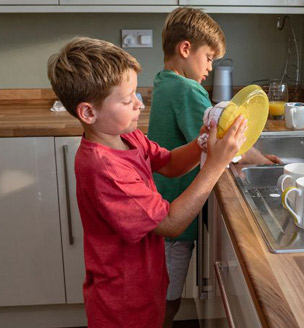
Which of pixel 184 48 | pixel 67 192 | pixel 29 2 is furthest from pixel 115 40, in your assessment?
pixel 184 48

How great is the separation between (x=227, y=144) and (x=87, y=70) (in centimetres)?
32

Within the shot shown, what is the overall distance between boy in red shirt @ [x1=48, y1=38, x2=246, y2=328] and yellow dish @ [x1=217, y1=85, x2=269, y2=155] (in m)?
0.02

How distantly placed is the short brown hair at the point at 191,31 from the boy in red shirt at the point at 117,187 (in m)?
0.44

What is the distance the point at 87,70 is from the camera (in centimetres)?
93

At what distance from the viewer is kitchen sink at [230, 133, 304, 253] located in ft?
2.86

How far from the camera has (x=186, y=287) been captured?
6.55 feet

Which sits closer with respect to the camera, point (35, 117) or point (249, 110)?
point (249, 110)

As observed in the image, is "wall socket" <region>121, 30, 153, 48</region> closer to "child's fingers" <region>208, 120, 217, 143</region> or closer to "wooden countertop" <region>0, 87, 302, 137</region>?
"wooden countertop" <region>0, 87, 302, 137</region>

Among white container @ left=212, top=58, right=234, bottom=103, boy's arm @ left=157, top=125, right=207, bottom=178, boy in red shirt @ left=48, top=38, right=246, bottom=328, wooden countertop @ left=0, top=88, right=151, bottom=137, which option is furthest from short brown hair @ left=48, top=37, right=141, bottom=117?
white container @ left=212, top=58, right=234, bottom=103

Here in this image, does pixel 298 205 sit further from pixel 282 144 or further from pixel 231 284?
pixel 282 144

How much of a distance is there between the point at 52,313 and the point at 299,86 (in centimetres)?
154

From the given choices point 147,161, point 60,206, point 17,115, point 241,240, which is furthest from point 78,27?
point 241,240

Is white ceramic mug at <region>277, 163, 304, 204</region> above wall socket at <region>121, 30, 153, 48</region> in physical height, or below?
below

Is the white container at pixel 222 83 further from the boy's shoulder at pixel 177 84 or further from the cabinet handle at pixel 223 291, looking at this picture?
the cabinet handle at pixel 223 291
